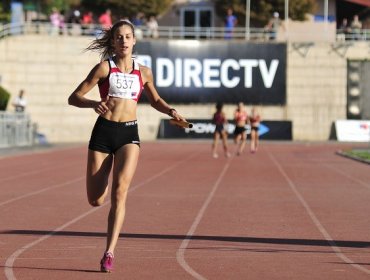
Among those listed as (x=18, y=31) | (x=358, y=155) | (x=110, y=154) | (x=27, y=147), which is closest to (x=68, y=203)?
(x=110, y=154)

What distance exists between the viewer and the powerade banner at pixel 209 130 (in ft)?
179

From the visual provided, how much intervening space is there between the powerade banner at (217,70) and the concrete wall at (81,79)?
21.5 inches

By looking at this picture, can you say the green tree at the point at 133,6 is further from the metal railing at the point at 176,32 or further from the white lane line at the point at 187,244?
the white lane line at the point at 187,244

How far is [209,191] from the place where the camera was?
806 inches

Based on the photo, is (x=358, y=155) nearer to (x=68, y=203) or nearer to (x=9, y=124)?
(x=9, y=124)

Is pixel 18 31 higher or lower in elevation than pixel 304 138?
higher

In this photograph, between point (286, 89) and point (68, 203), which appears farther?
point (286, 89)

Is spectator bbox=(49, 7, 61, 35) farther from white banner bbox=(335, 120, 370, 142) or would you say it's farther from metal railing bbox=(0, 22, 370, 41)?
white banner bbox=(335, 120, 370, 142)

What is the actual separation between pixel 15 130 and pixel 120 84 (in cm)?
3015

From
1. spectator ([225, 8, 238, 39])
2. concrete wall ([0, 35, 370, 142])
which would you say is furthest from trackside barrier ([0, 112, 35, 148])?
spectator ([225, 8, 238, 39])

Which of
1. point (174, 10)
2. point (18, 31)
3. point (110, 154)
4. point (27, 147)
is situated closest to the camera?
point (110, 154)

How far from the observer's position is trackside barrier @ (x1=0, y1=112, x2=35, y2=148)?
37688mm

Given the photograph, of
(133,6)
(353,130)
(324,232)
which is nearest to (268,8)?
(133,6)

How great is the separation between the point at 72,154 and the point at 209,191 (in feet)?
60.9
